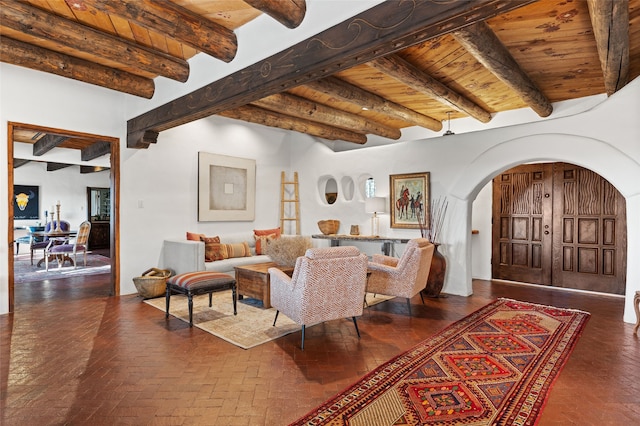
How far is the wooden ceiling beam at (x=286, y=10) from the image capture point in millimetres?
2602

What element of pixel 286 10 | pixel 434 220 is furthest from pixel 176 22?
→ pixel 434 220

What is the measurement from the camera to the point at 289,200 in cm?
804

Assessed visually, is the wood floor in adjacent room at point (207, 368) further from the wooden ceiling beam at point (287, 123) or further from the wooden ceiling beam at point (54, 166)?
the wooden ceiling beam at point (54, 166)

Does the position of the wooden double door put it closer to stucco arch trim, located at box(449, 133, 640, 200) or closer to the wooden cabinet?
stucco arch trim, located at box(449, 133, 640, 200)

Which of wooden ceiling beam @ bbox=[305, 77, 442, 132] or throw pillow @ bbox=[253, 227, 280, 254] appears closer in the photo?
wooden ceiling beam @ bbox=[305, 77, 442, 132]

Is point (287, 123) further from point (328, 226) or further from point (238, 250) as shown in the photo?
point (238, 250)

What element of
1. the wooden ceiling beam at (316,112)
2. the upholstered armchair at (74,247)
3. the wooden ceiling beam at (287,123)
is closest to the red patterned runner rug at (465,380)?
the wooden ceiling beam at (316,112)

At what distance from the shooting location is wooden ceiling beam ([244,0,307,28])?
2602 mm

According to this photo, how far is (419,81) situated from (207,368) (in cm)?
367

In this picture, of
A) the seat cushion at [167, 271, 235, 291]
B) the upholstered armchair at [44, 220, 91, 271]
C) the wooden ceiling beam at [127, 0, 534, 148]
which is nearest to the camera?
the wooden ceiling beam at [127, 0, 534, 148]

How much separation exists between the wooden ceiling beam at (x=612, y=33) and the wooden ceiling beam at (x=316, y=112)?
11.4ft

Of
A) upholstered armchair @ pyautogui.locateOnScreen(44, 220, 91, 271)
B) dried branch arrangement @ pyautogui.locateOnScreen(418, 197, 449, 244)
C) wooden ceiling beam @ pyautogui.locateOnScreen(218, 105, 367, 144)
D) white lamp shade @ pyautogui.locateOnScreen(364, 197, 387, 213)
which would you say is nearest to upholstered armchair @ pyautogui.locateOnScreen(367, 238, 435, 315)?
dried branch arrangement @ pyautogui.locateOnScreen(418, 197, 449, 244)

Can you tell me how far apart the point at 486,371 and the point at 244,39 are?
366 cm

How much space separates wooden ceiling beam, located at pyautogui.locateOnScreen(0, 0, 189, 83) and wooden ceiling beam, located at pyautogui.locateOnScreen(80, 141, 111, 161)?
12.1 feet
